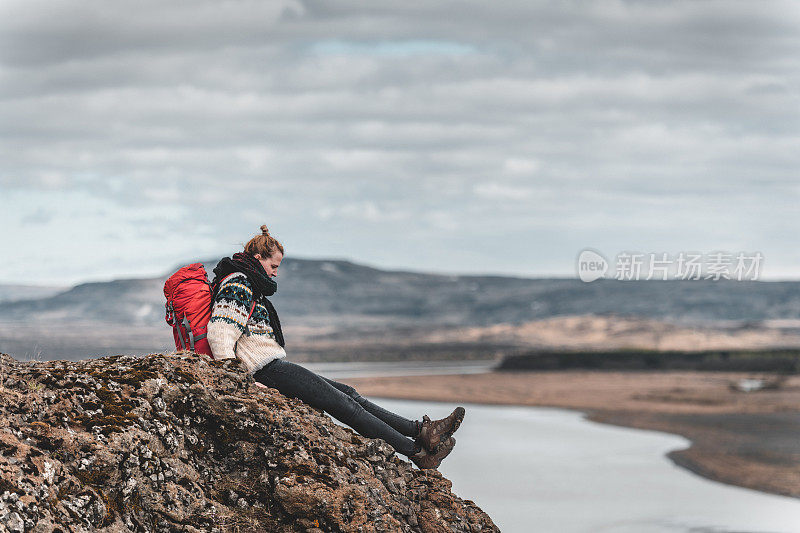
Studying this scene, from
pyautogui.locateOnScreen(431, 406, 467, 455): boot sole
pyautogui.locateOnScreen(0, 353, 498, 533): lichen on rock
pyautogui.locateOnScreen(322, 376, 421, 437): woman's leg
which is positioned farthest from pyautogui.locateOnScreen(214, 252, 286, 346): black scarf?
pyautogui.locateOnScreen(431, 406, 467, 455): boot sole

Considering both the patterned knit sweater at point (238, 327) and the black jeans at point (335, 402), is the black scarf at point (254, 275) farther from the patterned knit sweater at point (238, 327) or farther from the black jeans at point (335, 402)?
the black jeans at point (335, 402)

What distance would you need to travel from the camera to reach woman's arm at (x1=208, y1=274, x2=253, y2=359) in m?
8.84

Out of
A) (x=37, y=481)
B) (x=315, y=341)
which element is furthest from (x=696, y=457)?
(x=315, y=341)

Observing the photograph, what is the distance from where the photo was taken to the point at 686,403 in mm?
52719

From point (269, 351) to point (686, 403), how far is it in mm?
46949

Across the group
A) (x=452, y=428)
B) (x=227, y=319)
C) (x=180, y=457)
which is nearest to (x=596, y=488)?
(x=452, y=428)

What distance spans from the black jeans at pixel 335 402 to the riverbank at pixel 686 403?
70.6 feet

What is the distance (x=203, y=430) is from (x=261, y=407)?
505mm

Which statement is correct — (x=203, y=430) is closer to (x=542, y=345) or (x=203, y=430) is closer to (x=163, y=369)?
(x=163, y=369)

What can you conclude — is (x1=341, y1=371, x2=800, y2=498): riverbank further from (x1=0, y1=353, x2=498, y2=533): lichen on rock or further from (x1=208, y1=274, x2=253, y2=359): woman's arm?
(x1=208, y1=274, x2=253, y2=359): woman's arm

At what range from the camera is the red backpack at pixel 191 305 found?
8.97 m

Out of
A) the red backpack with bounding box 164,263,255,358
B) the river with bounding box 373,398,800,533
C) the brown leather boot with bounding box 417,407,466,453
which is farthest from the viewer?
the river with bounding box 373,398,800,533

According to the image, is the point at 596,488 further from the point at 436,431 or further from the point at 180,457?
the point at 180,457

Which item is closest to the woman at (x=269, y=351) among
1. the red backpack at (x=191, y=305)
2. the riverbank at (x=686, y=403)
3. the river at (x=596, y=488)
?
the red backpack at (x=191, y=305)
